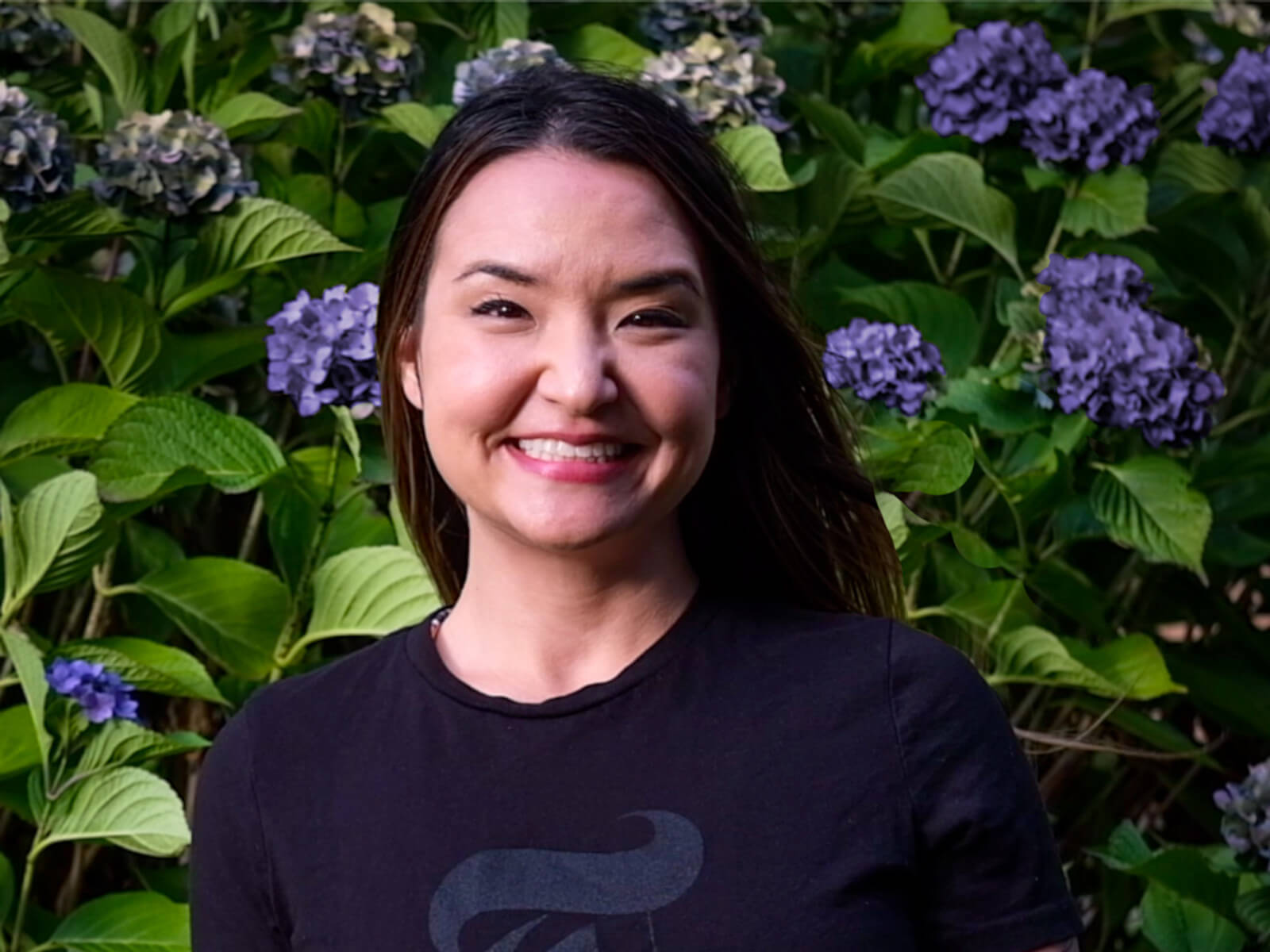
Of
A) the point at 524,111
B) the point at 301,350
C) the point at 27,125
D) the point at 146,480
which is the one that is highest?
the point at 524,111

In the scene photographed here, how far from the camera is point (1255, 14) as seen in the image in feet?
10.3

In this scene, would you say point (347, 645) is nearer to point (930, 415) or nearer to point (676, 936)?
point (930, 415)

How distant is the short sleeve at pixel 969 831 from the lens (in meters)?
1.42

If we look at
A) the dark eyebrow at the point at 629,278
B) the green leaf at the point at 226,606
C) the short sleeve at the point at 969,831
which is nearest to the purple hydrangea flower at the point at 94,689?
the green leaf at the point at 226,606

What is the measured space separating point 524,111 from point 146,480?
72cm

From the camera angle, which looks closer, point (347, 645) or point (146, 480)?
point (146, 480)

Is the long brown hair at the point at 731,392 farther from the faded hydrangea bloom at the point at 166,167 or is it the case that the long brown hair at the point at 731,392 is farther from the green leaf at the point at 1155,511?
the faded hydrangea bloom at the point at 166,167

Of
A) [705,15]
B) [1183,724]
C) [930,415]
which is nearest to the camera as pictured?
[930,415]

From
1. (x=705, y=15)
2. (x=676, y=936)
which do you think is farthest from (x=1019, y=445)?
(x=676, y=936)

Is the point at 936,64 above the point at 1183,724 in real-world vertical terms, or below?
above

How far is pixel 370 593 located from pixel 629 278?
73 centimetres

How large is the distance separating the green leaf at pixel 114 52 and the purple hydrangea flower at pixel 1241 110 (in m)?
1.34

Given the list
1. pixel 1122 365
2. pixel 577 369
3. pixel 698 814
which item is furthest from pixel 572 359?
pixel 1122 365

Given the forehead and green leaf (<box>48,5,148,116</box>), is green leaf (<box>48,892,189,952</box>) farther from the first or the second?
green leaf (<box>48,5,148,116</box>)
